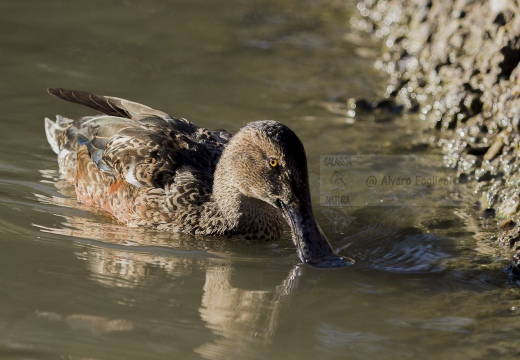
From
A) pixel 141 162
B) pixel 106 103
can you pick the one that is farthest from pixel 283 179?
pixel 106 103

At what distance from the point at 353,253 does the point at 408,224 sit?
3.01 feet

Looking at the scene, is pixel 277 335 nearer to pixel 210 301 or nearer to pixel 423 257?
pixel 210 301

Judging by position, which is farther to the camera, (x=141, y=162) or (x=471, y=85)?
(x=471, y=85)

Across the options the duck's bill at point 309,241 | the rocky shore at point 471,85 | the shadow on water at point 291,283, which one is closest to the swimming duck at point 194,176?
the duck's bill at point 309,241

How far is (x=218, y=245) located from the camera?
753 cm

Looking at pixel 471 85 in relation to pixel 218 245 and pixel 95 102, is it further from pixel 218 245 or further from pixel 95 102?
pixel 95 102

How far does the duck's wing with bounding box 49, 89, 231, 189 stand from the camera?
794 centimetres

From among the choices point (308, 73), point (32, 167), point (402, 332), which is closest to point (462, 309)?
point (402, 332)

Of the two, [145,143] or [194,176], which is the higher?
[145,143]

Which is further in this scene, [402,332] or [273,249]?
[273,249]

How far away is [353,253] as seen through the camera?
7.39 m

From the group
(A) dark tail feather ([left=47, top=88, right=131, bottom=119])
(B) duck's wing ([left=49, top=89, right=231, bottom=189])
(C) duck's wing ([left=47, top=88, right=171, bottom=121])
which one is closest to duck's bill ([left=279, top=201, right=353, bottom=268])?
(B) duck's wing ([left=49, top=89, right=231, bottom=189])

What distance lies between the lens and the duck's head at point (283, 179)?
22.9 feet

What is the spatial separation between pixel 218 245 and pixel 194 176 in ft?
2.44
